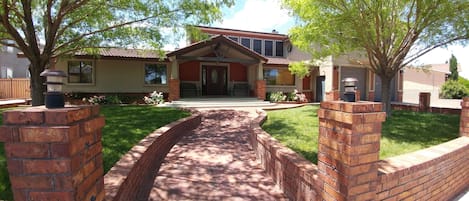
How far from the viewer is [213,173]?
15.0ft

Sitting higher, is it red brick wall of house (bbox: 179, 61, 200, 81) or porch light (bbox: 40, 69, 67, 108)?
red brick wall of house (bbox: 179, 61, 200, 81)

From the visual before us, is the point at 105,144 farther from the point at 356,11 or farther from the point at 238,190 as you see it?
the point at 356,11

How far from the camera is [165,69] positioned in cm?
1675

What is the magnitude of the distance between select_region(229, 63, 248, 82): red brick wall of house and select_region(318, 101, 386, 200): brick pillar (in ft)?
53.5

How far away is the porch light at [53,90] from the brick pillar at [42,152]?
14 centimetres

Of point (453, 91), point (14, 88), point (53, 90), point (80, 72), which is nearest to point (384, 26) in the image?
point (53, 90)

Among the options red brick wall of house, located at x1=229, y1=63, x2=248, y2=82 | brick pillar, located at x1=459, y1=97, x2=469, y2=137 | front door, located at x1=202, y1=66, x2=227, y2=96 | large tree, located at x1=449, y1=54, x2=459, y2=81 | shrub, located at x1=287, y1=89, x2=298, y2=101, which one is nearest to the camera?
brick pillar, located at x1=459, y1=97, x2=469, y2=137

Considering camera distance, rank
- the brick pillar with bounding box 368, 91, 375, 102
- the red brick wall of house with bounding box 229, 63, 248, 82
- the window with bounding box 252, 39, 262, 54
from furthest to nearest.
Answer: the window with bounding box 252, 39, 262, 54 → the red brick wall of house with bounding box 229, 63, 248, 82 → the brick pillar with bounding box 368, 91, 375, 102

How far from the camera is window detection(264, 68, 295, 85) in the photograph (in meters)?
18.6

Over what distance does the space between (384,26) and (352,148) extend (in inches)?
255

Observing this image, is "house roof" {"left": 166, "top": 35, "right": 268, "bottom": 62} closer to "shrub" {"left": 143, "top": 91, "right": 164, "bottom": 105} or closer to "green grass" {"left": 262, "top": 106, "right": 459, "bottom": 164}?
"shrub" {"left": 143, "top": 91, "right": 164, "bottom": 105}

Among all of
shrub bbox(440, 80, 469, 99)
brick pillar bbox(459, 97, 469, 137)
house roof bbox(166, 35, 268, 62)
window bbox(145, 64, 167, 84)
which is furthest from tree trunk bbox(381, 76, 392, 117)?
shrub bbox(440, 80, 469, 99)

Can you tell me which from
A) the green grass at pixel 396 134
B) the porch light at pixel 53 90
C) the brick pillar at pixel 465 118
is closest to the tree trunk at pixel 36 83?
the porch light at pixel 53 90

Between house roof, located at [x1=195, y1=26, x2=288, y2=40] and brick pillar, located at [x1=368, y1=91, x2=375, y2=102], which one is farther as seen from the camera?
house roof, located at [x1=195, y1=26, x2=288, y2=40]
